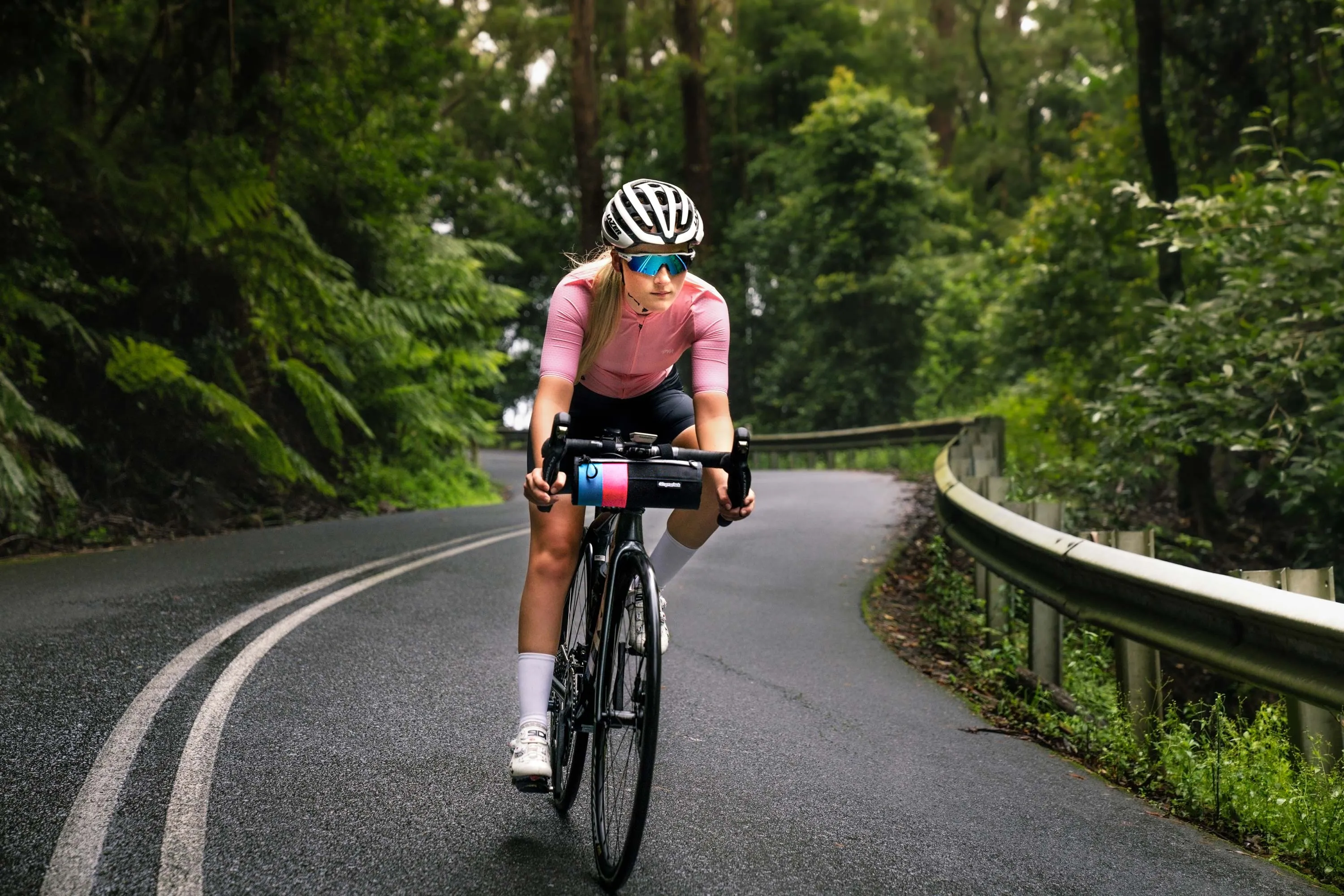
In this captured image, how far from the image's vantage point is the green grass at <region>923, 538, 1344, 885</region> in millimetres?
3643

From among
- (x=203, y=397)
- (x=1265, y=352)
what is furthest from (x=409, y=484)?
(x=1265, y=352)

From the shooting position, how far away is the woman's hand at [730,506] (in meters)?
3.53

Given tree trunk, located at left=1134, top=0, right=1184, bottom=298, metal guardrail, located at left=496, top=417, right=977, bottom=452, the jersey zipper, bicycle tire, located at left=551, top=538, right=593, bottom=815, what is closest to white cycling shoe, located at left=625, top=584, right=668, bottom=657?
bicycle tire, located at left=551, top=538, right=593, bottom=815

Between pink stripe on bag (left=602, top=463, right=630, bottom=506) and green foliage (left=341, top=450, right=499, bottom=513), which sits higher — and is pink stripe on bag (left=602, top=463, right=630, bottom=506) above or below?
above

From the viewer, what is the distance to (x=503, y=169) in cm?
3662

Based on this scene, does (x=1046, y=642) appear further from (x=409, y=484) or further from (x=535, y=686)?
(x=409, y=484)

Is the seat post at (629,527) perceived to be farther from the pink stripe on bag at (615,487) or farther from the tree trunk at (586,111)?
the tree trunk at (586,111)

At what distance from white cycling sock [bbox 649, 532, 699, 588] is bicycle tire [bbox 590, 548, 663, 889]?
2.54ft

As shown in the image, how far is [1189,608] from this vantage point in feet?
13.3

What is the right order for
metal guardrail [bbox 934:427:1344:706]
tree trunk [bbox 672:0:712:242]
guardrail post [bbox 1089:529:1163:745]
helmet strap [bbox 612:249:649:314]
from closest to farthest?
metal guardrail [bbox 934:427:1344:706], helmet strap [bbox 612:249:649:314], guardrail post [bbox 1089:529:1163:745], tree trunk [bbox 672:0:712:242]

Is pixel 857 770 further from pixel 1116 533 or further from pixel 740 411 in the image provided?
pixel 740 411

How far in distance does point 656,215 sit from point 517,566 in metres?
5.90

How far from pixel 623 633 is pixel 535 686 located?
54 cm

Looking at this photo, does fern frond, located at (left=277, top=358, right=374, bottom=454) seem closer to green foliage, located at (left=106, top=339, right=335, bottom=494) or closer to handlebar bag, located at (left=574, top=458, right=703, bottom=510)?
green foliage, located at (left=106, top=339, right=335, bottom=494)
